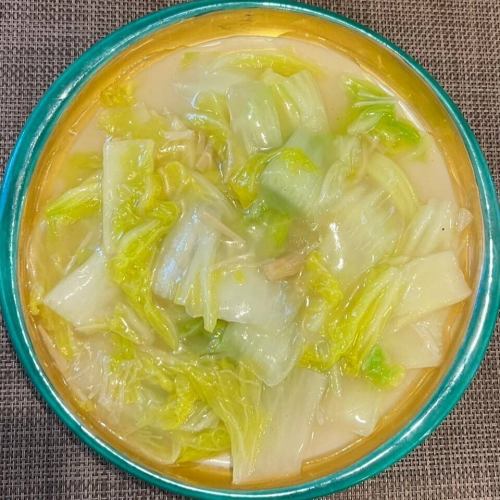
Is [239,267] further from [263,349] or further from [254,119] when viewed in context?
[254,119]

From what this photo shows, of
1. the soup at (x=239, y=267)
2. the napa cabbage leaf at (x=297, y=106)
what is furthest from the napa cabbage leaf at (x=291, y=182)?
the napa cabbage leaf at (x=297, y=106)

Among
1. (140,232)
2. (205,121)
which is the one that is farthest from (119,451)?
(205,121)

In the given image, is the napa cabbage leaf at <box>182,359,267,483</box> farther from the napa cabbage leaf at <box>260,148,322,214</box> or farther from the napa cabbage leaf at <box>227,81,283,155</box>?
the napa cabbage leaf at <box>227,81,283,155</box>

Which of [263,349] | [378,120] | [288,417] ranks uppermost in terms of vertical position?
[378,120]

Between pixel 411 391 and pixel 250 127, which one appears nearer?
pixel 250 127

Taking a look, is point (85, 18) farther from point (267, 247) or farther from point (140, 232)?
point (267, 247)

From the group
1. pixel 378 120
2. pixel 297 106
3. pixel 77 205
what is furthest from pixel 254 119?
pixel 77 205
